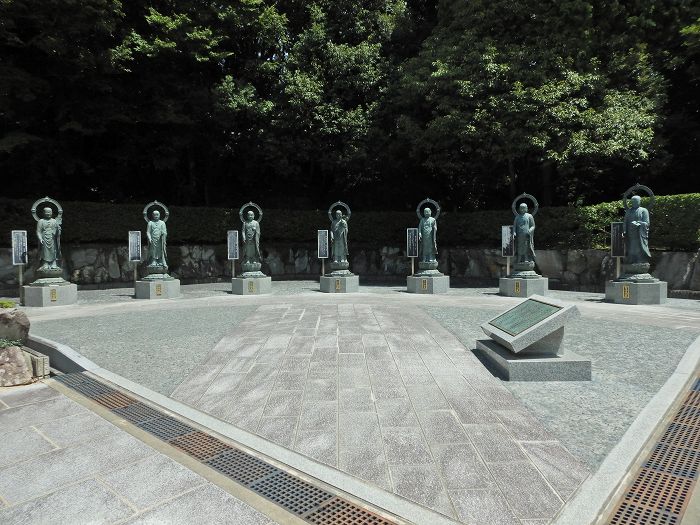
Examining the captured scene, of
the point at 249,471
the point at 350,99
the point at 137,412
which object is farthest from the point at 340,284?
the point at 249,471

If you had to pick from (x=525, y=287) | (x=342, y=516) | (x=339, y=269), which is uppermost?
(x=339, y=269)

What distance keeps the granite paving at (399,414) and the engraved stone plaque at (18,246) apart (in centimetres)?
941

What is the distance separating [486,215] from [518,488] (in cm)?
1788

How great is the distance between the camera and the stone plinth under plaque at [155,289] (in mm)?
14820

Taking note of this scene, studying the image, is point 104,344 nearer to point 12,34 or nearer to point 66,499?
point 66,499

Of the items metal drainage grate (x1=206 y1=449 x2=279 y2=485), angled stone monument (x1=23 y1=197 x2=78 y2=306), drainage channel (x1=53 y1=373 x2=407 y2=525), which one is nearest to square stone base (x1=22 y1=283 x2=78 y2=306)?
angled stone monument (x1=23 y1=197 x2=78 y2=306)

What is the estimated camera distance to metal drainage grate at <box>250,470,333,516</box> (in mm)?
3219

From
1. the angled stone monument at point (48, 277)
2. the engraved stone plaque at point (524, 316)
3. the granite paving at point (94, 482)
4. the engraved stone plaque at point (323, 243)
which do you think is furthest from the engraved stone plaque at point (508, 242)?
the angled stone monument at point (48, 277)

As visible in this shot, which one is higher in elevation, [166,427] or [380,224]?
[380,224]

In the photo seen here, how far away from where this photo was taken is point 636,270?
12.5m

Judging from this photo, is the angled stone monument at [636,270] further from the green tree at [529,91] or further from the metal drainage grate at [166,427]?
the metal drainage grate at [166,427]

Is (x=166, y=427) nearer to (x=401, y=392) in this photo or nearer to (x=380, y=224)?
(x=401, y=392)

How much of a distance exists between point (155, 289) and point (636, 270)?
1420 centimetres

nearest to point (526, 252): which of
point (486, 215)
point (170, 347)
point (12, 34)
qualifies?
point (486, 215)
